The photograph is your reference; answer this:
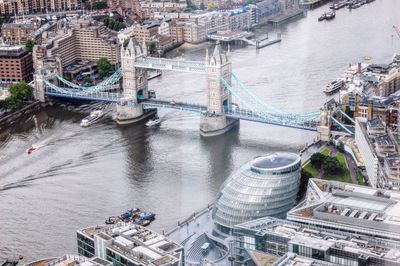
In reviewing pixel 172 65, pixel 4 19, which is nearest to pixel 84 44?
pixel 4 19

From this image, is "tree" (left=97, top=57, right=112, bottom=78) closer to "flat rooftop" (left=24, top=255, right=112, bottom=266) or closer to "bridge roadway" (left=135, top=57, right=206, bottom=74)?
"bridge roadway" (left=135, top=57, right=206, bottom=74)

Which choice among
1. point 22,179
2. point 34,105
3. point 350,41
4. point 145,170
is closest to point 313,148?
point 145,170

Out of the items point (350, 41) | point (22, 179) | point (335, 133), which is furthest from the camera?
point (350, 41)

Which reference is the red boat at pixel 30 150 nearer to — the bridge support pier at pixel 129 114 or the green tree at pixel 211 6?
the bridge support pier at pixel 129 114

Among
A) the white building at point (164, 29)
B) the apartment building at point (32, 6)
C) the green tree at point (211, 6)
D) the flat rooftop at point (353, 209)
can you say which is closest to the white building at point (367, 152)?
the flat rooftop at point (353, 209)

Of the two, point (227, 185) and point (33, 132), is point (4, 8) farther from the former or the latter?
point (227, 185)

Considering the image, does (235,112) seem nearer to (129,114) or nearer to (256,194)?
(129,114)

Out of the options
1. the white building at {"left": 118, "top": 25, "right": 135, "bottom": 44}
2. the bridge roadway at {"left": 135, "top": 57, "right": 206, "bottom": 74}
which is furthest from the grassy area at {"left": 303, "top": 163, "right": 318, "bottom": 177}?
the white building at {"left": 118, "top": 25, "right": 135, "bottom": 44}
